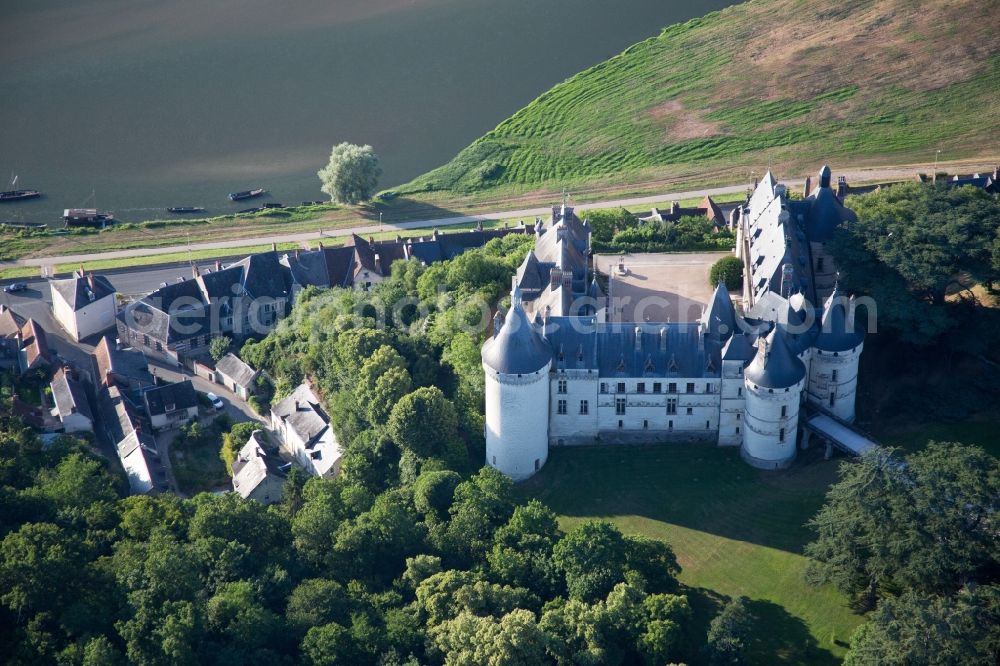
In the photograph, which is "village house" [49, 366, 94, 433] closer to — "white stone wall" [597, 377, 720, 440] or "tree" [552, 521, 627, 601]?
"white stone wall" [597, 377, 720, 440]

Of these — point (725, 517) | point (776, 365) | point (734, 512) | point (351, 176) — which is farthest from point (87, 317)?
point (776, 365)

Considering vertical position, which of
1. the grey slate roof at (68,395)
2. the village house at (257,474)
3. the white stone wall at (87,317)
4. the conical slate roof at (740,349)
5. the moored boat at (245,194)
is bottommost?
the village house at (257,474)

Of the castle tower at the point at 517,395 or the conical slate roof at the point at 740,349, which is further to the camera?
the conical slate roof at the point at 740,349

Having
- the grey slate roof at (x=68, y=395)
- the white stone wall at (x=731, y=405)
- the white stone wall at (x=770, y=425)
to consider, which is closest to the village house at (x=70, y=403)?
the grey slate roof at (x=68, y=395)

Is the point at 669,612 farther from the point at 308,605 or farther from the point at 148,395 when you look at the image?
the point at 148,395

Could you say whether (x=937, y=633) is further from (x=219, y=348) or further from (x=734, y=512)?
(x=219, y=348)

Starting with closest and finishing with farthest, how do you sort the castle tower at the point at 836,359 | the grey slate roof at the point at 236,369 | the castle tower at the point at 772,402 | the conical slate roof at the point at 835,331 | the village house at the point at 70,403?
the castle tower at the point at 772,402
the conical slate roof at the point at 835,331
the castle tower at the point at 836,359
the village house at the point at 70,403
the grey slate roof at the point at 236,369

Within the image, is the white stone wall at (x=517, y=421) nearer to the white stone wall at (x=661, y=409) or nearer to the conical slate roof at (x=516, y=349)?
the conical slate roof at (x=516, y=349)
